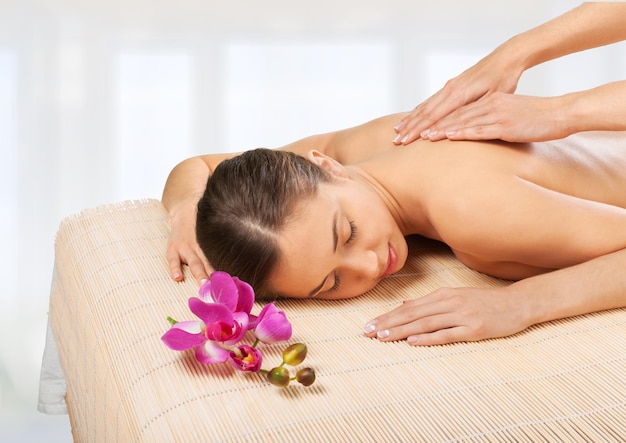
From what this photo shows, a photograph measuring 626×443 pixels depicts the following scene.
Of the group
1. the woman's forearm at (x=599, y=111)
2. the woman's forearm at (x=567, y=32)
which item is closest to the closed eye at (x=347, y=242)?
the woman's forearm at (x=599, y=111)

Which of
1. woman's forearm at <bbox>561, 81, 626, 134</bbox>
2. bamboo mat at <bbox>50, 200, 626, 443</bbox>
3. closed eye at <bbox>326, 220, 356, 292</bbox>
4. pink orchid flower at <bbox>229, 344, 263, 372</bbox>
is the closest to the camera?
bamboo mat at <bbox>50, 200, 626, 443</bbox>

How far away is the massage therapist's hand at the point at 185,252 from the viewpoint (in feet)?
5.96

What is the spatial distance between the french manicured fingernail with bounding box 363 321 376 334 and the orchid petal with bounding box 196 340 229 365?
0.98 ft

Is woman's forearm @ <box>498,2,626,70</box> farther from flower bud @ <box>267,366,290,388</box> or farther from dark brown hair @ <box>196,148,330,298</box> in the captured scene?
flower bud @ <box>267,366,290,388</box>

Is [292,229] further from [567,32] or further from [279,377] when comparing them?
[567,32]

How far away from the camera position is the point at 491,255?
180 centimetres

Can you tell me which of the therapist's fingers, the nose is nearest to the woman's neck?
the therapist's fingers

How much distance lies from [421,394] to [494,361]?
190 mm

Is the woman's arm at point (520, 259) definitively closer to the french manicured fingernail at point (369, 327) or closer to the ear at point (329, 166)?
the french manicured fingernail at point (369, 327)

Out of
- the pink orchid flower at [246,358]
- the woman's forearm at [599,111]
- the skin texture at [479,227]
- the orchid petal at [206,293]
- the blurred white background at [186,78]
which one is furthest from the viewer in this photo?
the blurred white background at [186,78]

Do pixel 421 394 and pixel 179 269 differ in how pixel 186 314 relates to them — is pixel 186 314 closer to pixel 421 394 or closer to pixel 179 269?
pixel 179 269

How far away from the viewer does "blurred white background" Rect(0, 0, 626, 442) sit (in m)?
3.77

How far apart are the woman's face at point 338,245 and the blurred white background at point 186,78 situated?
188 cm

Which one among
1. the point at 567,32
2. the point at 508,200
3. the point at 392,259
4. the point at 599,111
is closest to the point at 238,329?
the point at 392,259
